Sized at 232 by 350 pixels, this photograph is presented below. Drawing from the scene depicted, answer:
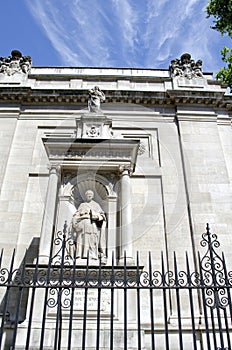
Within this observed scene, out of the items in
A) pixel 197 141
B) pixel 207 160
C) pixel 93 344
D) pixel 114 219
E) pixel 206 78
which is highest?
pixel 206 78

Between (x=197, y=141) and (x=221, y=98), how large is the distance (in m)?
2.44

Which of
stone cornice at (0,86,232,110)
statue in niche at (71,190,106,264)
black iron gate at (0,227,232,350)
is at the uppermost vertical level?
stone cornice at (0,86,232,110)

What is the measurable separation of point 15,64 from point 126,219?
380 inches

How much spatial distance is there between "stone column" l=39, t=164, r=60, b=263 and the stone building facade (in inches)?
1.1

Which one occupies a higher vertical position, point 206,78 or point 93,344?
point 206,78

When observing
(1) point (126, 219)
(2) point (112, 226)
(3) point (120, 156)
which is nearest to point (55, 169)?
(3) point (120, 156)

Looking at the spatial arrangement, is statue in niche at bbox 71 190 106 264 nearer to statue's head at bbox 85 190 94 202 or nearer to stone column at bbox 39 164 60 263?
statue's head at bbox 85 190 94 202

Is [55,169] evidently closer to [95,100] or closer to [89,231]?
[89,231]

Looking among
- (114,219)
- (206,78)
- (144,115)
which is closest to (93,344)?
(114,219)

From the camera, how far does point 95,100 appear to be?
11766 mm

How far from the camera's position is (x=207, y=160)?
11414 mm

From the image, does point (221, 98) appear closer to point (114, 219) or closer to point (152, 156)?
point (152, 156)

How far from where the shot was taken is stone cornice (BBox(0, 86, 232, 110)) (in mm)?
13016

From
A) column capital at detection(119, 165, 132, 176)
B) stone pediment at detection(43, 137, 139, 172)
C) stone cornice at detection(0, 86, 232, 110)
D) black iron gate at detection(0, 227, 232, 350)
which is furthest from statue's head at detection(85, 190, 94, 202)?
stone cornice at detection(0, 86, 232, 110)
